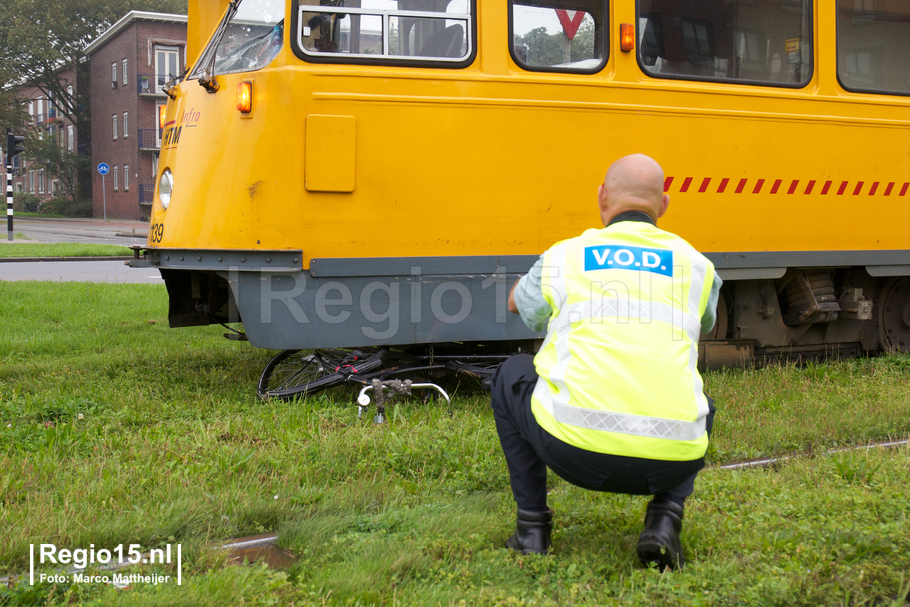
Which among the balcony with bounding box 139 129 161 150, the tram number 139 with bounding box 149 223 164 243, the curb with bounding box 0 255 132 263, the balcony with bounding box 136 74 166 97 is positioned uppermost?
the balcony with bounding box 136 74 166 97

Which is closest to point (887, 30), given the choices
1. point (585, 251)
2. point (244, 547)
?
point (585, 251)

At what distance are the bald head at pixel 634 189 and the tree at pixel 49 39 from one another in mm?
47092

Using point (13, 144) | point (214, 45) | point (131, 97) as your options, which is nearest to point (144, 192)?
point (131, 97)

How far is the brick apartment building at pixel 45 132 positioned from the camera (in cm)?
4728

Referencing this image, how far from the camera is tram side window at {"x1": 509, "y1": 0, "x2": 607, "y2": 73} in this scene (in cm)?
488

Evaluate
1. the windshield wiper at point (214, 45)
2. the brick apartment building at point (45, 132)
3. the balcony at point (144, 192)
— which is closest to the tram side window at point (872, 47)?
the windshield wiper at point (214, 45)

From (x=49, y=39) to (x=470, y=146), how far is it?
4914 cm

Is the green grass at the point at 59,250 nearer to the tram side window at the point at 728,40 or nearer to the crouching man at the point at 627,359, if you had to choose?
the tram side window at the point at 728,40

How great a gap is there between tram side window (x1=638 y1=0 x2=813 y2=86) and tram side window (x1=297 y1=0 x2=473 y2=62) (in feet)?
4.12

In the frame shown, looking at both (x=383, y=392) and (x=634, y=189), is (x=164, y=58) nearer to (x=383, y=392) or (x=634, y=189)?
(x=383, y=392)

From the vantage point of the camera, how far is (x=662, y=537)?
8.84 feet

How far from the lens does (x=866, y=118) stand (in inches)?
226

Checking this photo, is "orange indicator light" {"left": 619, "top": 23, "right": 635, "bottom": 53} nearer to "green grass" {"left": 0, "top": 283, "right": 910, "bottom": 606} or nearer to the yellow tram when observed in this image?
the yellow tram

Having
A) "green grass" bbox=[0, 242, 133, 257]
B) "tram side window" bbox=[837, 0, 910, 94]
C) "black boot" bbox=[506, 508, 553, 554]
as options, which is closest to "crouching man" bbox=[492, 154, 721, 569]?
"black boot" bbox=[506, 508, 553, 554]
